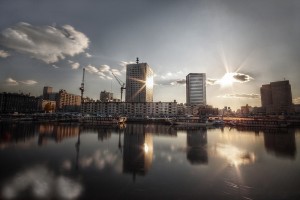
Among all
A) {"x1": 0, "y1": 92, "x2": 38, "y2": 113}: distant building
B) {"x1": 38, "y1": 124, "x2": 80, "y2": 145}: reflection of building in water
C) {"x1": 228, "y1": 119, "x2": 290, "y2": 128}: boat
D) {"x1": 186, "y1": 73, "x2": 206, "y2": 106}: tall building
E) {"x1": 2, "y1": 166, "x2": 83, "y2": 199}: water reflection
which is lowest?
{"x1": 38, "y1": 124, "x2": 80, "y2": 145}: reflection of building in water

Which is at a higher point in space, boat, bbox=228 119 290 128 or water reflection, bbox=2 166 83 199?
boat, bbox=228 119 290 128

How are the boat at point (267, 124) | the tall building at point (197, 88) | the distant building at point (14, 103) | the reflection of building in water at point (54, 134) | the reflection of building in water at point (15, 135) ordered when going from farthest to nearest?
the tall building at point (197, 88) → the distant building at point (14, 103) → the boat at point (267, 124) → the reflection of building in water at point (54, 134) → the reflection of building in water at point (15, 135)

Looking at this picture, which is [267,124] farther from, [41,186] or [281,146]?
[41,186]

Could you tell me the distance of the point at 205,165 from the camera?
21.6 metres

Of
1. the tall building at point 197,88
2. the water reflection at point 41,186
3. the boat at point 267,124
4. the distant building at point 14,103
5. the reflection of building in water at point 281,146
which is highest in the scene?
the tall building at point 197,88

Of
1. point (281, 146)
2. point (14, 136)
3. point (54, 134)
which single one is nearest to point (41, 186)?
point (14, 136)

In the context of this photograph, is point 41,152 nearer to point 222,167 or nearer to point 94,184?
point 94,184

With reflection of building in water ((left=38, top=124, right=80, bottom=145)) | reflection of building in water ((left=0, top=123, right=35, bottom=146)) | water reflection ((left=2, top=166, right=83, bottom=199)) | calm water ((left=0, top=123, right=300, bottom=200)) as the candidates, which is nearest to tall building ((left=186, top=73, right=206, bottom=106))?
reflection of building in water ((left=38, top=124, right=80, bottom=145))

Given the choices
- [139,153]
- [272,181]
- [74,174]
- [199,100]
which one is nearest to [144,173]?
[74,174]

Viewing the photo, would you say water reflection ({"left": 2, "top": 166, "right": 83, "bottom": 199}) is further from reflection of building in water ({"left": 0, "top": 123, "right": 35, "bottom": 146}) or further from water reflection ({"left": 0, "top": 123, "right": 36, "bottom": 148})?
reflection of building in water ({"left": 0, "top": 123, "right": 35, "bottom": 146})

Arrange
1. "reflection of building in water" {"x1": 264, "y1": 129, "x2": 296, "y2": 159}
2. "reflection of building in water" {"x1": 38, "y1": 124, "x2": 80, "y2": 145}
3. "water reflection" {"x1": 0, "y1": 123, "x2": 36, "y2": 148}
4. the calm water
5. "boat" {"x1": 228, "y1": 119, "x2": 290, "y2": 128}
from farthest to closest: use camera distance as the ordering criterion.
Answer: "boat" {"x1": 228, "y1": 119, "x2": 290, "y2": 128} < "reflection of building in water" {"x1": 38, "y1": 124, "x2": 80, "y2": 145} < "water reflection" {"x1": 0, "y1": 123, "x2": 36, "y2": 148} < "reflection of building in water" {"x1": 264, "y1": 129, "x2": 296, "y2": 159} < the calm water

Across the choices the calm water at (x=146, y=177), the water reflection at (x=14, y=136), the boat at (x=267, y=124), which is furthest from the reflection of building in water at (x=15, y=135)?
the boat at (x=267, y=124)

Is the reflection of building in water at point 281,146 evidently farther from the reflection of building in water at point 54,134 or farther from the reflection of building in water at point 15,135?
the reflection of building in water at point 15,135

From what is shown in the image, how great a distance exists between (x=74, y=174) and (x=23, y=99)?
725 ft
